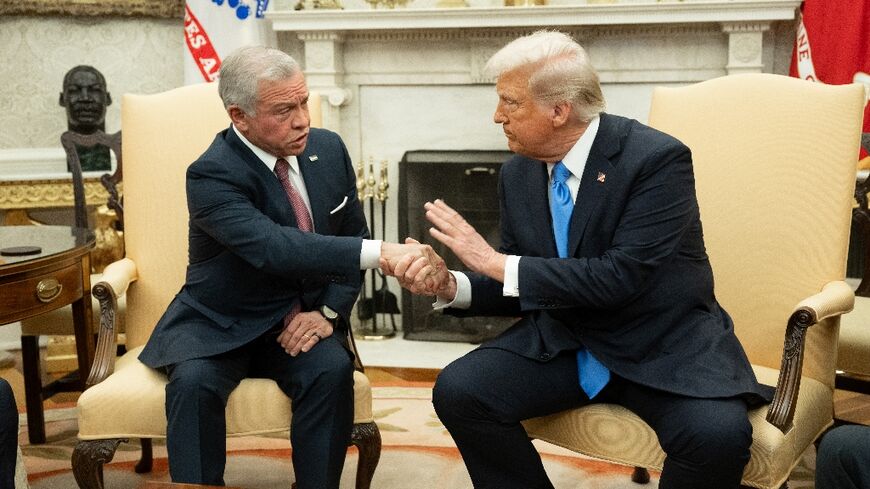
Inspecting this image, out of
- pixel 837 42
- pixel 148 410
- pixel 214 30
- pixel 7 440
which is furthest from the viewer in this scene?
pixel 214 30

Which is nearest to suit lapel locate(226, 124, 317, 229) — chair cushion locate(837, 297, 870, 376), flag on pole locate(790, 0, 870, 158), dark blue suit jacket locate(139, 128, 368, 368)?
dark blue suit jacket locate(139, 128, 368, 368)

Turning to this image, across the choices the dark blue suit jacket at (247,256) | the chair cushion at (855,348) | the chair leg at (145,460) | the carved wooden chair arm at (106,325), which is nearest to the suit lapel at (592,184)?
the dark blue suit jacket at (247,256)

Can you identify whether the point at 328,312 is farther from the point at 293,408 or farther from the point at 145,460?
the point at 145,460

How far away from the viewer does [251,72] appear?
2283mm

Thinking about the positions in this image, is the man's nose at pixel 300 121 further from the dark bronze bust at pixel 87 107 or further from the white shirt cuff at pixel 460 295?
the dark bronze bust at pixel 87 107

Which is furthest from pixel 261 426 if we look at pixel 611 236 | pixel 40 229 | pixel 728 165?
pixel 728 165

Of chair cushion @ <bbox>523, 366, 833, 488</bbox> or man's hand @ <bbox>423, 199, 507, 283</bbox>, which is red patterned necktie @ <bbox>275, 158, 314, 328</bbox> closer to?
man's hand @ <bbox>423, 199, 507, 283</bbox>

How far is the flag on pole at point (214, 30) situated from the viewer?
4289 mm

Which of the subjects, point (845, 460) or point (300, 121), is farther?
point (300, 121)

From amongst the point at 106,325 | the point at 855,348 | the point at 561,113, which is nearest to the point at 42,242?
the point at 106,325

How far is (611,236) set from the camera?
209 centimetres

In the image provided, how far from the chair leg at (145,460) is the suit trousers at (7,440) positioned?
976 mm

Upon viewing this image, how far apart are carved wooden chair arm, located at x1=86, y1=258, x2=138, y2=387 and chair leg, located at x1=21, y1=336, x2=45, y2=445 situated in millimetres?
710

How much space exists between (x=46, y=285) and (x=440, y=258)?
1.03m
